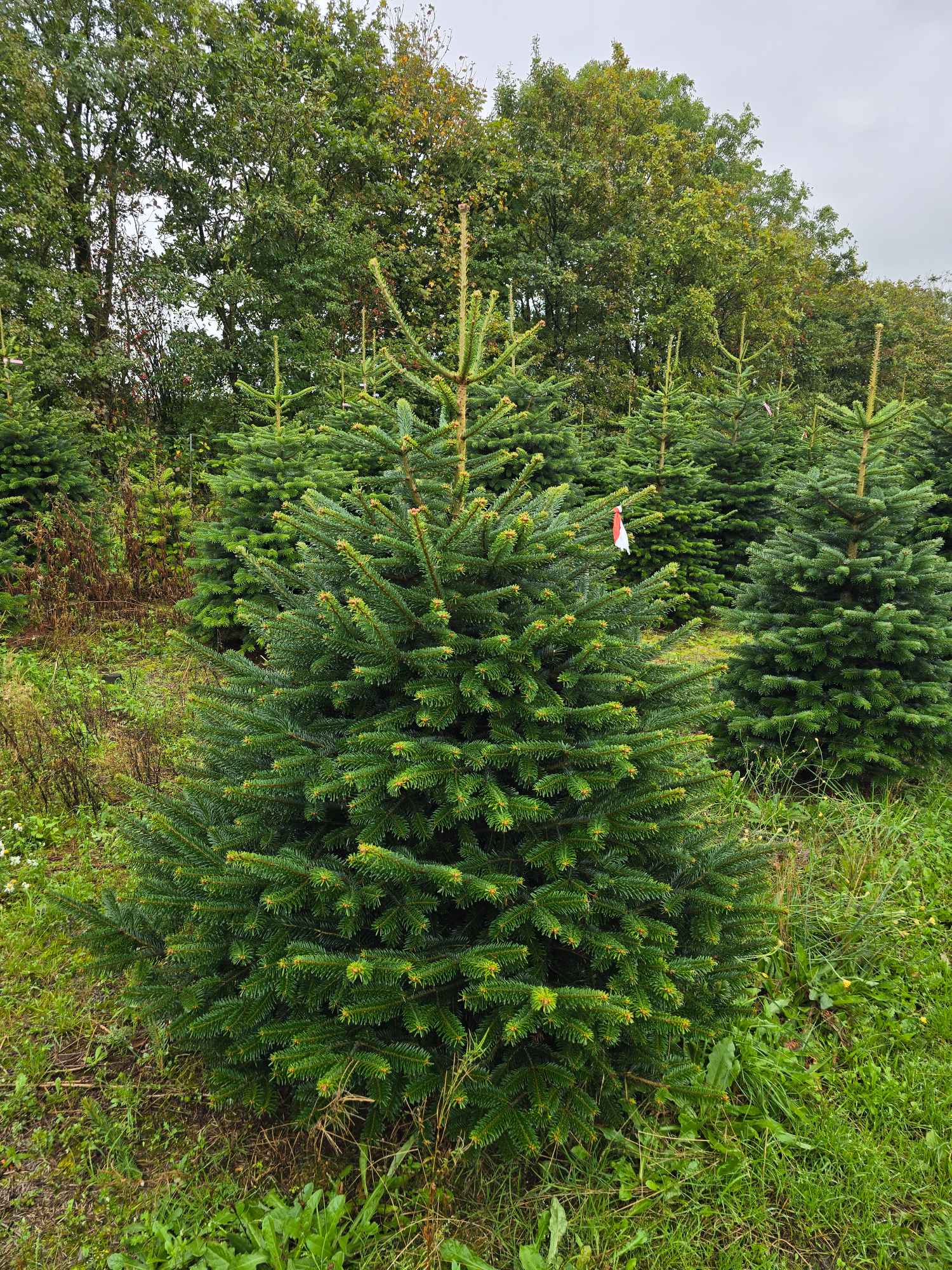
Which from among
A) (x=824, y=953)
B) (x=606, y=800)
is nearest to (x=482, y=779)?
(x=606, y=800)

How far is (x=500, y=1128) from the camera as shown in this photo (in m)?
1.73

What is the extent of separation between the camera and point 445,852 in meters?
2.01

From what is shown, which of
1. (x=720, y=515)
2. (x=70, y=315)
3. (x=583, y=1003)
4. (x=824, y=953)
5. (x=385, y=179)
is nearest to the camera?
(x=583, y=1003)

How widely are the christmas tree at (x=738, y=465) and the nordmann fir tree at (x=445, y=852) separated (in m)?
7.08

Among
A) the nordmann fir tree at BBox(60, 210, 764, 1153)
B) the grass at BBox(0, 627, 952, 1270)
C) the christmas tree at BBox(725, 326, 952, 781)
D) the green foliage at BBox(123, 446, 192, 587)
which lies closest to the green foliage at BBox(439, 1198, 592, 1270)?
the grass at BBox(0, 627, 952, 1270)

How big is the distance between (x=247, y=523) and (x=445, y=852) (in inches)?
179

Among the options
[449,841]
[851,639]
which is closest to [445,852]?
[449,841]

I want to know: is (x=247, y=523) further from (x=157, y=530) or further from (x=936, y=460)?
(x=936, y=460)

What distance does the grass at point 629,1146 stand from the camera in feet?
5.85

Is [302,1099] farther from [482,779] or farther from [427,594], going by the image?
[427,594]

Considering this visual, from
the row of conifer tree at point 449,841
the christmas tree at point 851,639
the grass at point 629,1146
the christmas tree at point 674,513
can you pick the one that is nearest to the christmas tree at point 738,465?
the christmas tree at point 674,513

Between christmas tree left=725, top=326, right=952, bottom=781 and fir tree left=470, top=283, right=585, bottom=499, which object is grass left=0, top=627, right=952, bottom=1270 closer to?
christmas tree left=725, top=326, right=952, bottom=781

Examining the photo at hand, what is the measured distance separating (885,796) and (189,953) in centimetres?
357

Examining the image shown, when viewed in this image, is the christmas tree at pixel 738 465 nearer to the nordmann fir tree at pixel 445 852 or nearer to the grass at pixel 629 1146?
the grass at pixel 629 1146
